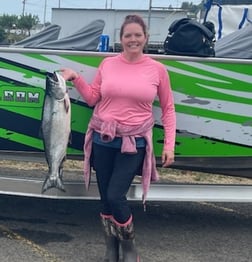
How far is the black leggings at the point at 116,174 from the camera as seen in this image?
4.55 meters

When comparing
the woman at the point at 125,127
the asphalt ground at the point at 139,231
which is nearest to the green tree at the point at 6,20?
the asphalt ground at the point at 139,231

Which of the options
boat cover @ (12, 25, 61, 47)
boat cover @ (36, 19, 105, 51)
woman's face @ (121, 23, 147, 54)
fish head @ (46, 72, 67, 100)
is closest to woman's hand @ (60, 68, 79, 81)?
fish head @ (46, 72, 67, 100)

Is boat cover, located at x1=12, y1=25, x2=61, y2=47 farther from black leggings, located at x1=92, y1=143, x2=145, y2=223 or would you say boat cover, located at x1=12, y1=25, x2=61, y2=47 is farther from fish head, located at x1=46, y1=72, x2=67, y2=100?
black leggings, located at x1=92, y1=143, x2=145, y2=223

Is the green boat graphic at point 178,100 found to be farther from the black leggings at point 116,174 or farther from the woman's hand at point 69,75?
the black leggings at point 116,174

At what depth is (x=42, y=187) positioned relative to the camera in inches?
203

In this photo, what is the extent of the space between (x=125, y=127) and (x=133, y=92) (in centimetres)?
25

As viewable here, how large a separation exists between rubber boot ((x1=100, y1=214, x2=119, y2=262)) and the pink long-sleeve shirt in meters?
0.68

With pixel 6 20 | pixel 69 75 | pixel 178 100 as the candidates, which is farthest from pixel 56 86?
pixel 6 20

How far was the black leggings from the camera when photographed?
14.9 ft

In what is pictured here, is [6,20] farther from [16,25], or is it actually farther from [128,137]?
[128,137]

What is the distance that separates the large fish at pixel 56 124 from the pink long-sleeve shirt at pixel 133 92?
26 centimetres

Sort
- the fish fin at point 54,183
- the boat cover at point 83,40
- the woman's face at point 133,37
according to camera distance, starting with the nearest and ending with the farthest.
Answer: the woman's face at point 133,37 → the fish fin at point 54,183 → the boat cover at point 83,40

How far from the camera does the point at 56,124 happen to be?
16.0ft

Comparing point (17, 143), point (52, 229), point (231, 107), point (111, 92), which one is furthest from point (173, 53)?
point (52, 229)
